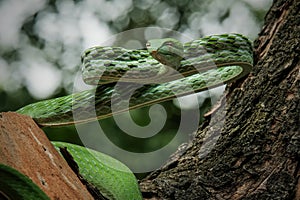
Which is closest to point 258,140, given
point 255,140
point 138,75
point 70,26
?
point 255,140

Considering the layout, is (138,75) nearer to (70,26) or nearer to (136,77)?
(136,77)

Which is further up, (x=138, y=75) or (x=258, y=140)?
(x=138, y=75)

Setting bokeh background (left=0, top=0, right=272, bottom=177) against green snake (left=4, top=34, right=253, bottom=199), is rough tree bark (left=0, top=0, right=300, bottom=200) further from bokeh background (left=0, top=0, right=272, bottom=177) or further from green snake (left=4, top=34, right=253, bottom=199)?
bokeh background (left=0, top=0, right=272, bottom=177)

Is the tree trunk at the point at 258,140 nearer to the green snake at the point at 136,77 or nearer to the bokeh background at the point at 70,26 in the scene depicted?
the green snake at the point at 136,77

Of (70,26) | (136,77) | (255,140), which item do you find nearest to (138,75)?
(136,77)

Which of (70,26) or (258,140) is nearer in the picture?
(258,140)

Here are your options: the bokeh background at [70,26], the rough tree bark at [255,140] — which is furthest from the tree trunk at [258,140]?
the bokeh background at [70,26]

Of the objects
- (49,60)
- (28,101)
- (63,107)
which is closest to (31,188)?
(63,107)
